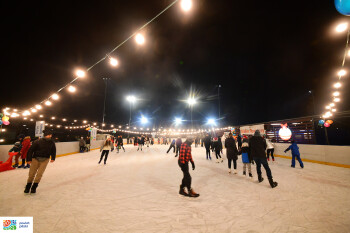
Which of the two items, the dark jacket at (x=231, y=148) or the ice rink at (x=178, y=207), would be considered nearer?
the ice rink at (x=178, y=207)

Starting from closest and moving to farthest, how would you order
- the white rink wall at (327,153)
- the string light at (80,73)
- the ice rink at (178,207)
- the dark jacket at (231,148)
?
the ice rink at (178,207)
the dark jacket at (231,148)
the string light at (80,73)
the white rink wall at (327,153)

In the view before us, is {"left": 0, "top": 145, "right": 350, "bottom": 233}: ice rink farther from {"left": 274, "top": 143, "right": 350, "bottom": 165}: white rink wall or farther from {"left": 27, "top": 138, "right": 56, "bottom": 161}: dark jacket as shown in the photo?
{"left": 274, "top": 143, "right": 350, "bottom": 165}: white rink wall

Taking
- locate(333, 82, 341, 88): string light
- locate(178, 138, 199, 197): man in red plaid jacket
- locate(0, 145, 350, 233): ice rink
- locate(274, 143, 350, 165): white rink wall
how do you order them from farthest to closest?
locate(333, 82, 341, 88): string light, locate(274, 143, 350, 165): white rink wall, locate(178, 138, 199, 197): man in red plaid jacket, locate(0, 145, 350, 233): ice rink

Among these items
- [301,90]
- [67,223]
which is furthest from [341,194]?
[301,90]

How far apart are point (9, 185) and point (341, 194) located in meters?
9.40

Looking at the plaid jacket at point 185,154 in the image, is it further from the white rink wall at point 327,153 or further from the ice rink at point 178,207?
the white rink wall at point 327,153

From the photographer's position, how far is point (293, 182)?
451 cm

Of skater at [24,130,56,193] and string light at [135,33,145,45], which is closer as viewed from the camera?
skater at [24,130,56,193]

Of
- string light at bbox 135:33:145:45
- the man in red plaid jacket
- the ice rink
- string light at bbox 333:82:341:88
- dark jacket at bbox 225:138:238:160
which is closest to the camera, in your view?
the ice rink

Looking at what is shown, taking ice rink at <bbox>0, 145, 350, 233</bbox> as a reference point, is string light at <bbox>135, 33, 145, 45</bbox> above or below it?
above

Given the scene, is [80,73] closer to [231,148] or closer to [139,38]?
[139,38]

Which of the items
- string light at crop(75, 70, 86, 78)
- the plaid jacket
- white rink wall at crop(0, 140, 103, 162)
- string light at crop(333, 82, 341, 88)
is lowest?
white rink wall at crop(0, 140, 103, 162)

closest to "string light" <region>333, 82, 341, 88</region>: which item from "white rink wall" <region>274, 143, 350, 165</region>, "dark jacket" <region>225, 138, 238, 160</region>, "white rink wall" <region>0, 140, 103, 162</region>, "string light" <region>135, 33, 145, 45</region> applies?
"white rink wall" <region>274, 143, 350, 165</region>

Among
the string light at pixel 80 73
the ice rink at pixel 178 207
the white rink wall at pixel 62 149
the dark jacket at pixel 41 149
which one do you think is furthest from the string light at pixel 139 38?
the white rink wall at pixel 62 149
